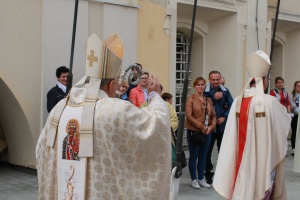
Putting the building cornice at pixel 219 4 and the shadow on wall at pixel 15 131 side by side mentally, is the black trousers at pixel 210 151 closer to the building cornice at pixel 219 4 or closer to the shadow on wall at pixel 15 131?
the shadow on wall at pixel 15 131

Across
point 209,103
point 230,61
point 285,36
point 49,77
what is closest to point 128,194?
point 209,103

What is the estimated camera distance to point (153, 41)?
9.14 meters

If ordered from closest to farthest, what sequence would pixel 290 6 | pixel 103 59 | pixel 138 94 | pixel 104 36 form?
pixel 103 59, pixel 138 94, pixel 104 36, pixel 290 6

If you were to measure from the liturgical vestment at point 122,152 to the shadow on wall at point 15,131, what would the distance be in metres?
4.49

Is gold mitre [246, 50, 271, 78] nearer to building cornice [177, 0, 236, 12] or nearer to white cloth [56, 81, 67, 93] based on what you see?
white cloth [56, 81, 67, 93]

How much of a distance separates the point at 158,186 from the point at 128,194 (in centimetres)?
20

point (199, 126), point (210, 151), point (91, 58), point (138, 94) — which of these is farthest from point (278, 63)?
point (91, 58)

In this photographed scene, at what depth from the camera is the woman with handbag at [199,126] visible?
23.4ft

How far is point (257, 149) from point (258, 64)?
863mm

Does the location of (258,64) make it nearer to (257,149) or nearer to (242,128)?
(242,128)

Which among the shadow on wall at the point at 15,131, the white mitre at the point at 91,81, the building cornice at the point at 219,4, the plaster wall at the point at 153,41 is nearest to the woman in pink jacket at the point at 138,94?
the shadow on wall at the point at 15,131

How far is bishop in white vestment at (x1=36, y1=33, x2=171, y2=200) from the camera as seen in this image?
3.15 meters

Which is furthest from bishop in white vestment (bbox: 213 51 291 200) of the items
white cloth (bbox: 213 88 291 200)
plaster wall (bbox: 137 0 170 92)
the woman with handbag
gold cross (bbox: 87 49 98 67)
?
plaster wall (bbox: 137 0 170 92)

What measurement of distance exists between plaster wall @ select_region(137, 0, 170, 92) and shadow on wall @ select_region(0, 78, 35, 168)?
228 centimetres
